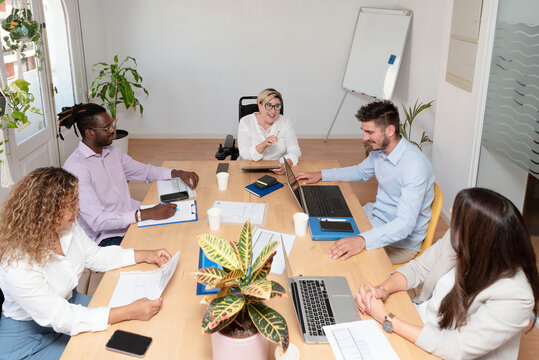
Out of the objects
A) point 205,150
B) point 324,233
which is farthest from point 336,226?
point 205,150

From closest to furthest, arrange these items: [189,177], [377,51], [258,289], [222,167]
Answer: [258,289]
[189,177]
[222,167]
[377,51]

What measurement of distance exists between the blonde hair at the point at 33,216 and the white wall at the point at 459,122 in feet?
9.57

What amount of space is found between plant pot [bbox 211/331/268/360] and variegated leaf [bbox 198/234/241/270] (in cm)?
20

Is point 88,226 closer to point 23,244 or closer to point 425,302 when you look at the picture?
point 23,244

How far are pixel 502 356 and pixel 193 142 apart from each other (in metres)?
4.99

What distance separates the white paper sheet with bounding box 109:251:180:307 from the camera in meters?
1.84

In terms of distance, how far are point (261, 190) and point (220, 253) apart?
4.46 feet

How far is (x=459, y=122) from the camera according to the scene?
3.84 m

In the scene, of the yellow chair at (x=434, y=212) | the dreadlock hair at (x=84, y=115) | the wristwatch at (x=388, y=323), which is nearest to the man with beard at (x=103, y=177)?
the dreadlock hair at (x=84, y=115)

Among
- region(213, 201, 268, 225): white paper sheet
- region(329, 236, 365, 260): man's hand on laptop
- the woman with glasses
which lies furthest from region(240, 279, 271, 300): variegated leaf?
the woman with glasses

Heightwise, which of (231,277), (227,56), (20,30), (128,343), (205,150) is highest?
(20,30)

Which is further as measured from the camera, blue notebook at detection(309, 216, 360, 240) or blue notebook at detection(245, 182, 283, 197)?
blue notebook at detection(245, 182, 283, 197)

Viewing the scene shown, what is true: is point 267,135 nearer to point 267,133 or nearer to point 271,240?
point 267,133

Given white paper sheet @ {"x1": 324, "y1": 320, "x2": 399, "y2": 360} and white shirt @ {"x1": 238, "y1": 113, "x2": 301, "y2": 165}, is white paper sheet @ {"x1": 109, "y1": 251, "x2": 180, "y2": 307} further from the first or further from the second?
white shirt @ {"x1": 238, "y1": 113, "x2": 301, "y2": 165}
